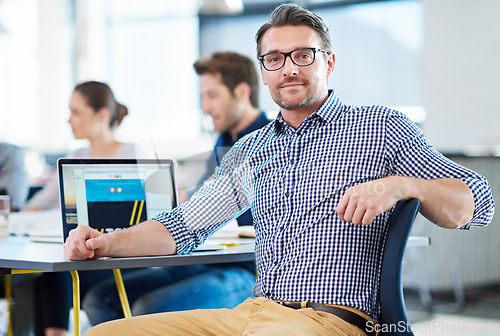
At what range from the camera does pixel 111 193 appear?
175cm

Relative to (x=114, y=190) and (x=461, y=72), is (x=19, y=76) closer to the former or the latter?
(x=461, y=72)

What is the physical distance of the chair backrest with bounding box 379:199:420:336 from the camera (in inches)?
49.4

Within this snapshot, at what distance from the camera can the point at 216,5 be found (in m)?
6.12

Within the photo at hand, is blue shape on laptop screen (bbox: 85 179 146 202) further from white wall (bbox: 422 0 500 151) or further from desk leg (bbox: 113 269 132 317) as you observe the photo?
white wall (bbox: 422 0 500 151)

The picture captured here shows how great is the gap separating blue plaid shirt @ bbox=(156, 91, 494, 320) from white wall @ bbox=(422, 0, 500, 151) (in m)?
2.99

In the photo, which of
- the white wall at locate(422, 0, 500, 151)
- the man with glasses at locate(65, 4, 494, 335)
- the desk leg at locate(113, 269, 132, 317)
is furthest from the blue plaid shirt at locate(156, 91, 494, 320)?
the white wall at locate(422, 0, 500, 151)

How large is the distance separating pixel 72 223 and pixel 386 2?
4307 millimetres

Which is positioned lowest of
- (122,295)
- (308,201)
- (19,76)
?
(122,295)

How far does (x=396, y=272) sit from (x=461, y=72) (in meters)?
3.47

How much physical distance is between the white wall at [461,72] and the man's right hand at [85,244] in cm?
343

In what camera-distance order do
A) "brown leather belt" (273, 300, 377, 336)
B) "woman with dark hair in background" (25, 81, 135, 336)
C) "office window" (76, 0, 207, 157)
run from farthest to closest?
"office window" (76, 0, 207, 157)
"woman with dark hair in background" (25, 81, 135, 336)
"brown leather belt" (273, 300, 377, 336)

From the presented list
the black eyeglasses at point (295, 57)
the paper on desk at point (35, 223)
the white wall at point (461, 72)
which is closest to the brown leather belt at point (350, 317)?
the black eyeglasses at point (295, 57)

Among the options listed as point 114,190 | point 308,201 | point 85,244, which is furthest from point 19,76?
point 308,201

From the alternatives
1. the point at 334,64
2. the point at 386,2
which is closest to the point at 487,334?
the point at 334,64
